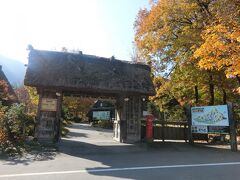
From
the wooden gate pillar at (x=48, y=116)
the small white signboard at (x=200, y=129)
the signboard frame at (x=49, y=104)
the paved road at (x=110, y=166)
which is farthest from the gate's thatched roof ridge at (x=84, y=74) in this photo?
the small white signboard at (x=200, y=129)

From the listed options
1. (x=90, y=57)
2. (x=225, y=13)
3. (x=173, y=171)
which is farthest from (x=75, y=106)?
(x=173, y=171)

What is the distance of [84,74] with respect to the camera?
16.5 meters

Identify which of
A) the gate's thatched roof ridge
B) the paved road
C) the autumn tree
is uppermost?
the autumn tree

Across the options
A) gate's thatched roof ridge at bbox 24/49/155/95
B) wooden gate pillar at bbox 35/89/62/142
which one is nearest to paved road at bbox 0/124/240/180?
wooden gate pillar at bbox 35/89/62/142

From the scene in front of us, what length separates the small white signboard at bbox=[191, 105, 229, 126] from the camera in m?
16.3

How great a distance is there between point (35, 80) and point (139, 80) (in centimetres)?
600

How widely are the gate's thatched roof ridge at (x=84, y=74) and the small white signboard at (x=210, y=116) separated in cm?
327

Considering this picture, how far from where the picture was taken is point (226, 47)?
46.2 ft

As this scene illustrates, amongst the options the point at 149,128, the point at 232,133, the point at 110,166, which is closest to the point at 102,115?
the point at 149,128

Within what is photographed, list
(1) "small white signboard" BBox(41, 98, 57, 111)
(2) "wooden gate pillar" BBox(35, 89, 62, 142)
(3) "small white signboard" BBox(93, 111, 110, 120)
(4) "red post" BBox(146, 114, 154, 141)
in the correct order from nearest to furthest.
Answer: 1. (2) "wooden gate pillar" BBox(35, 89, 62, 142)
2. (1) "small white signboard" BBox(41, 98, 57, 111)
3. (4) "red post" BBox(146, 114, 154, 141)
4. (3) "small white signboard" BBox(93, 111, 110, 120)

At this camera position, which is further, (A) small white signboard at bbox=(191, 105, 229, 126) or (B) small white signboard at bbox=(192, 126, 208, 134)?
(B) small white signboard at bbox=(192, 126, 208, 134)

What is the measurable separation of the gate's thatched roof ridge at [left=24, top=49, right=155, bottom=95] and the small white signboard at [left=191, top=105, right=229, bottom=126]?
10.7ft

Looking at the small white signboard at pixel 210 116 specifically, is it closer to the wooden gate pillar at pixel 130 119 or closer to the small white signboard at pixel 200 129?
the small white signboard at pixel 200 129

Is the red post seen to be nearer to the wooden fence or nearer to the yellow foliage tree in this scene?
the wooden fence
